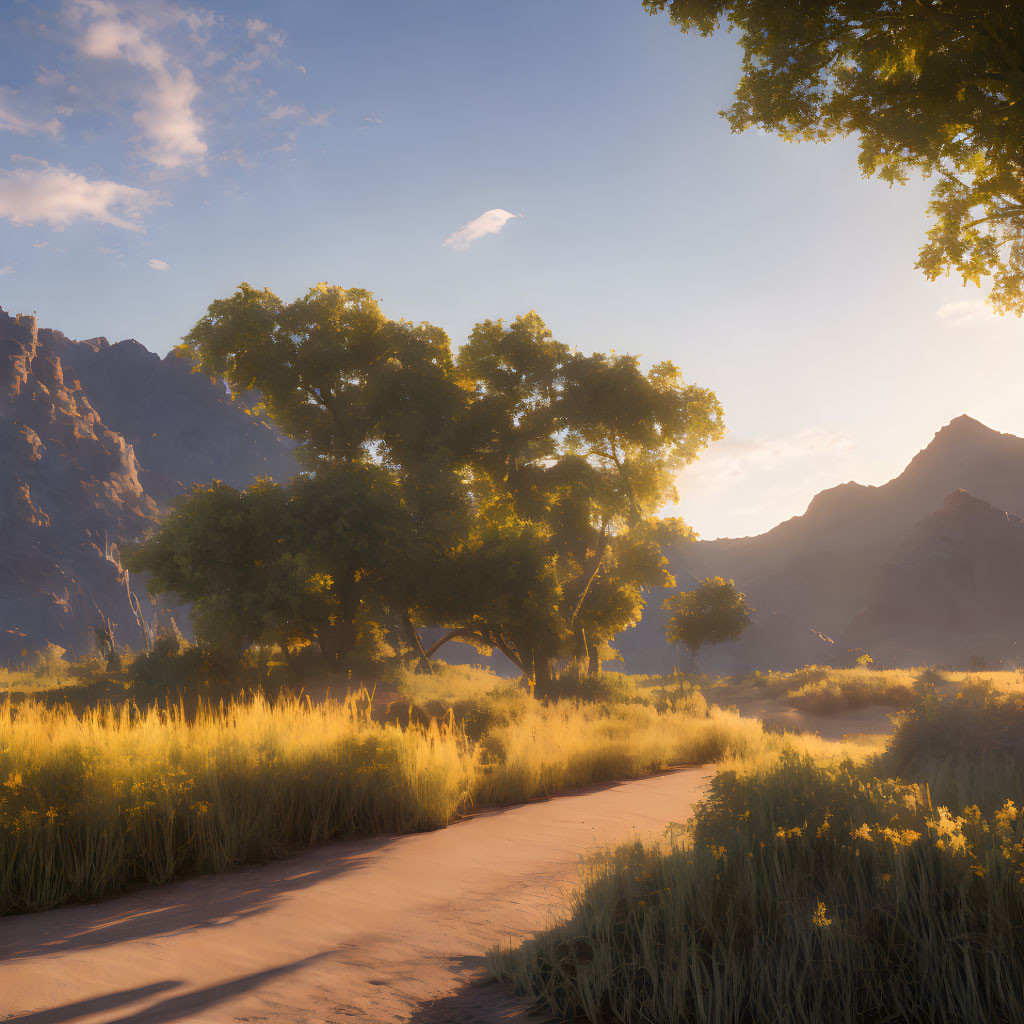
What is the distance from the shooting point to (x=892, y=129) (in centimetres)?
1016

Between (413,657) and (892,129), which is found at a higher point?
(892,129)

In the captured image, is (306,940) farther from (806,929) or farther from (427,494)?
(427,494)

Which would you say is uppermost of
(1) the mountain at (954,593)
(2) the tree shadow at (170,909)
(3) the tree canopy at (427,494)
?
(3) the tree canopy at (427,494)

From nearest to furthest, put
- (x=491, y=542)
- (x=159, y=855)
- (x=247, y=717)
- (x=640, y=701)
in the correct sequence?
(x=159, y=855)
(x=247, y=717)
(x=491, y=542)
(x=640, y=701)

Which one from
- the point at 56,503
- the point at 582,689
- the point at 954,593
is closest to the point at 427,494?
the point at 582,689

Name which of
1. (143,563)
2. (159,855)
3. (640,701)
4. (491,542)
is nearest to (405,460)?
(491,542)

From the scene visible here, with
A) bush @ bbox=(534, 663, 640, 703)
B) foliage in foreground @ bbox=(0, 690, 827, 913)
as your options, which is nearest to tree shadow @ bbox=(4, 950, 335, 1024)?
foliage in foreground @ bbox=(0, 690, 827, 913)

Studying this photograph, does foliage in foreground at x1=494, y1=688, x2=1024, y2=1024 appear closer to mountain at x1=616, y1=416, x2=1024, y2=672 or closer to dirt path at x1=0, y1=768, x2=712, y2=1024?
dirt path at x1=0, y1=768, x2=712, y2=1024

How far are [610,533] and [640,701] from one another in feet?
23.0

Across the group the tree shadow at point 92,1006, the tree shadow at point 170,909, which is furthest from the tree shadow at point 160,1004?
the tree shadow at point 170,909

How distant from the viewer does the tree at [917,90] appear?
8.90 m

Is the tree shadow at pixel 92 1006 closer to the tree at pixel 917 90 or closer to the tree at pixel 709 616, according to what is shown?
the tree at pixel 917 90

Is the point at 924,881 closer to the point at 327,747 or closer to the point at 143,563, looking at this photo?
the point at 327,747

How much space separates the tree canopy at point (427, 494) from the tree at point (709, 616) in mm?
22081
